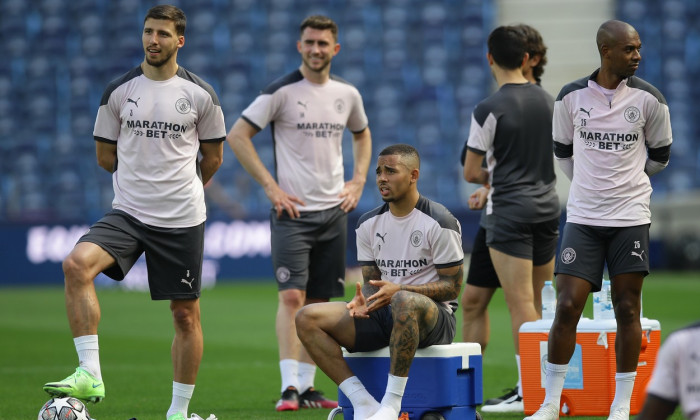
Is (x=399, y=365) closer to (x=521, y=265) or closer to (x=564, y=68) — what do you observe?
(x=521, y=265)

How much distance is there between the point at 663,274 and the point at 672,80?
6.75 meters

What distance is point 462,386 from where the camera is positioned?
5816 millimetres

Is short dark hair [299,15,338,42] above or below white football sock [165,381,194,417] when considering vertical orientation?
above

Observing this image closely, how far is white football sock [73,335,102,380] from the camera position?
18.7 feet

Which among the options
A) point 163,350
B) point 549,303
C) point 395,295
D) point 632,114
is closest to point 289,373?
point 549,303

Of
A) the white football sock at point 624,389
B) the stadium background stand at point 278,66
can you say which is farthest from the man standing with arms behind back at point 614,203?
the stadium background stand at point 278,66

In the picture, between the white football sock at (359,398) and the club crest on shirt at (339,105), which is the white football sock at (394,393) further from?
the club crest on shirt at (339,105)

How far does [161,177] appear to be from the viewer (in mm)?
6191

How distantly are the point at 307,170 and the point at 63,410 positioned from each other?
9.80 ft

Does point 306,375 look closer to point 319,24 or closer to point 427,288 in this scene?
point 427,288

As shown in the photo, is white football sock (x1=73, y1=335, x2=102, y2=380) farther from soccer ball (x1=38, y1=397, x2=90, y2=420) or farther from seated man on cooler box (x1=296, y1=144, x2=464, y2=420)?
seated man on cooler box (x1=296, y1=144, x2=464, y2=420)

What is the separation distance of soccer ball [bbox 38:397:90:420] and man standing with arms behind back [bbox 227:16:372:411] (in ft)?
7.65

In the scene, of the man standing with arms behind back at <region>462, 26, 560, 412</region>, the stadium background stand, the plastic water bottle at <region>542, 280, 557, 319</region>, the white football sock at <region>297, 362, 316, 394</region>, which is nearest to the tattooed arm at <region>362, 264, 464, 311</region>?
the man standing with arms behind back at <region>462, 26, 560, 412</region>

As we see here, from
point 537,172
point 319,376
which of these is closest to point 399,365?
point 537,172
